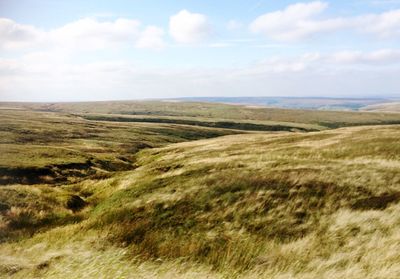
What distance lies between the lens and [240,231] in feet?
50.5

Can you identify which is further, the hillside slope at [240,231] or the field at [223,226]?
the field at [223,226]

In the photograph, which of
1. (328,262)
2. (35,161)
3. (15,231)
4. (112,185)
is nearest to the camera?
(328,262)

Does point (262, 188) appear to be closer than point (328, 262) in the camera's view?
No

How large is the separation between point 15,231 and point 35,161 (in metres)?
32.0

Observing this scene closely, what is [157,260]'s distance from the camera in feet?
41.4

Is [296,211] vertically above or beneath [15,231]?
above

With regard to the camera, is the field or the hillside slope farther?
the field

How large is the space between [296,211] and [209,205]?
4.60 meters

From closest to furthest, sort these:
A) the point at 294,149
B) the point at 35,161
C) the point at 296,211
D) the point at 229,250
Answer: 1. the point at 229,250
2. the point at 296,211
3. the point at 294,149
4. the point at 35,161

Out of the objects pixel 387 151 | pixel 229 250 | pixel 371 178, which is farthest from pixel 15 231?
pixel 387 151

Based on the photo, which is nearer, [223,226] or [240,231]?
[240,231]

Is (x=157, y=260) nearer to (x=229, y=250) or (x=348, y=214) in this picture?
(x=229, y=250)

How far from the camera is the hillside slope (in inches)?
436

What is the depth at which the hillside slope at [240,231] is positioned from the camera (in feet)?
36.4
